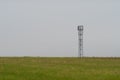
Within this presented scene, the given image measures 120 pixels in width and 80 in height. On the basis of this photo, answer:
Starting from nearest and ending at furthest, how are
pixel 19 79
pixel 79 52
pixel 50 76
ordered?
1. pixel 19 79
2. pixel 50 76
3. pixel 79 52

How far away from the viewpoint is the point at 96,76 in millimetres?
24047

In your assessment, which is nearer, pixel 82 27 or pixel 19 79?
pixel 19 79

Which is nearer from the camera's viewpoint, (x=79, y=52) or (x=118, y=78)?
(x=118, y=78)

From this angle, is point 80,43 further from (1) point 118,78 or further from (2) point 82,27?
(1) point 118,78

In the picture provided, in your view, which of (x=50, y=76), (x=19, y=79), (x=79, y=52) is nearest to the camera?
(x=19, y=79)

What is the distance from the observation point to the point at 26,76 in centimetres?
2314

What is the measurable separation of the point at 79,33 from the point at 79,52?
3.50 metres

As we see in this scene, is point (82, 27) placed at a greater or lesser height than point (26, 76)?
greater

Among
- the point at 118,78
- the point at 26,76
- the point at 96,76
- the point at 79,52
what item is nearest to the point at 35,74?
the point at 26,76

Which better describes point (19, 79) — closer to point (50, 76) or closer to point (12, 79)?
point (12, 79)

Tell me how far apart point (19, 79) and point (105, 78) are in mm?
5624

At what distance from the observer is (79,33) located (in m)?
53.1

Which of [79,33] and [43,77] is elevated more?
[79,33]

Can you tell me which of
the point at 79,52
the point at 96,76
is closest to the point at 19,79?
the point at 96,76
